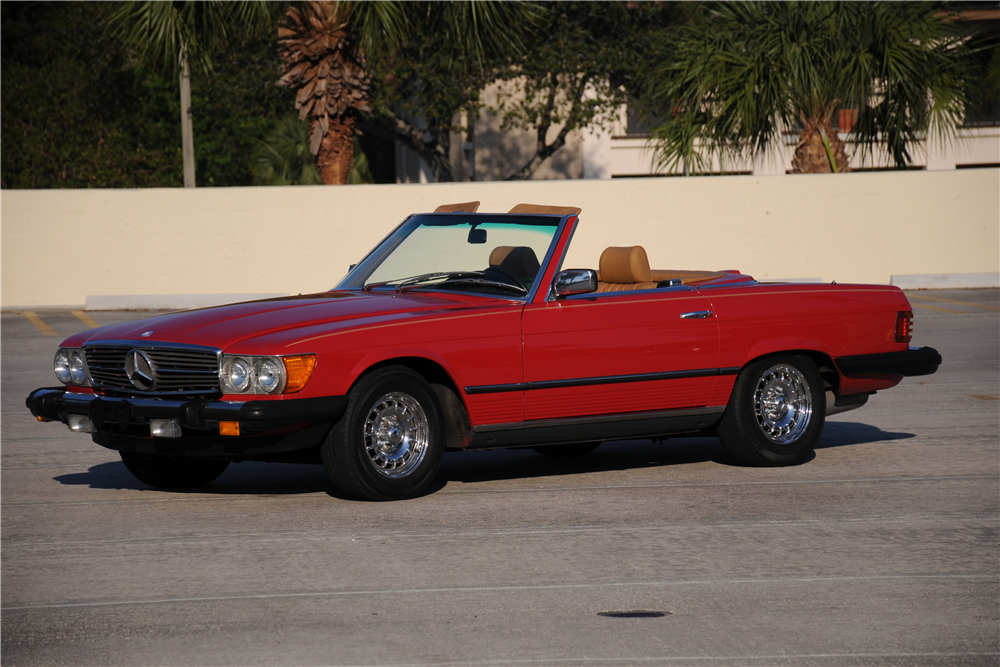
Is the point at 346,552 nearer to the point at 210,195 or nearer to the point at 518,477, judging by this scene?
the point at 518,477

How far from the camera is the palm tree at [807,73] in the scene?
22.5m

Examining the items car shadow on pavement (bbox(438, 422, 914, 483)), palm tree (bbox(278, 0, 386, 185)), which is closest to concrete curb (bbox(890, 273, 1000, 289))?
palm tree (bbox(278, 0, 386, 185))

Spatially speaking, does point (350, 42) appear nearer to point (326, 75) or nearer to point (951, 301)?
point (326, 75)

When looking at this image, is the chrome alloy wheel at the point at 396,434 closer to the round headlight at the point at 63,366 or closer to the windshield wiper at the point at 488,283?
the windshield wiper at the point at 488,283

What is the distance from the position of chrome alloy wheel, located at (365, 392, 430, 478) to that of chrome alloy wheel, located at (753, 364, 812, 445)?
2286 millimetres

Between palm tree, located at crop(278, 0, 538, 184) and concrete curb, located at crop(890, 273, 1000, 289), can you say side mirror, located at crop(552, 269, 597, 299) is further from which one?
concrete curb, located at crop(890, 273, 1000, 289)

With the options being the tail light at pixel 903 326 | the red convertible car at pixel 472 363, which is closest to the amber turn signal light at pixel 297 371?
the red convertible car at pixel 472 363

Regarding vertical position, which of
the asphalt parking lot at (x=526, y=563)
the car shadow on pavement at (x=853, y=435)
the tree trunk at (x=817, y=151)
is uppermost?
the tree trunk at (x=817, y=151)

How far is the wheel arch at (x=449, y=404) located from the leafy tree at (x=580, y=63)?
76.5ft

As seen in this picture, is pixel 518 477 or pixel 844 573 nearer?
pixel 844 573

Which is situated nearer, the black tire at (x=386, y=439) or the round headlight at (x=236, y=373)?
the round headlight at (x=236, y=373)

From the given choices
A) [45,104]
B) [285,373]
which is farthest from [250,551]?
[45,104]

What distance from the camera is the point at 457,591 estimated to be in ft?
17.5

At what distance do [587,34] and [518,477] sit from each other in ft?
79.0
